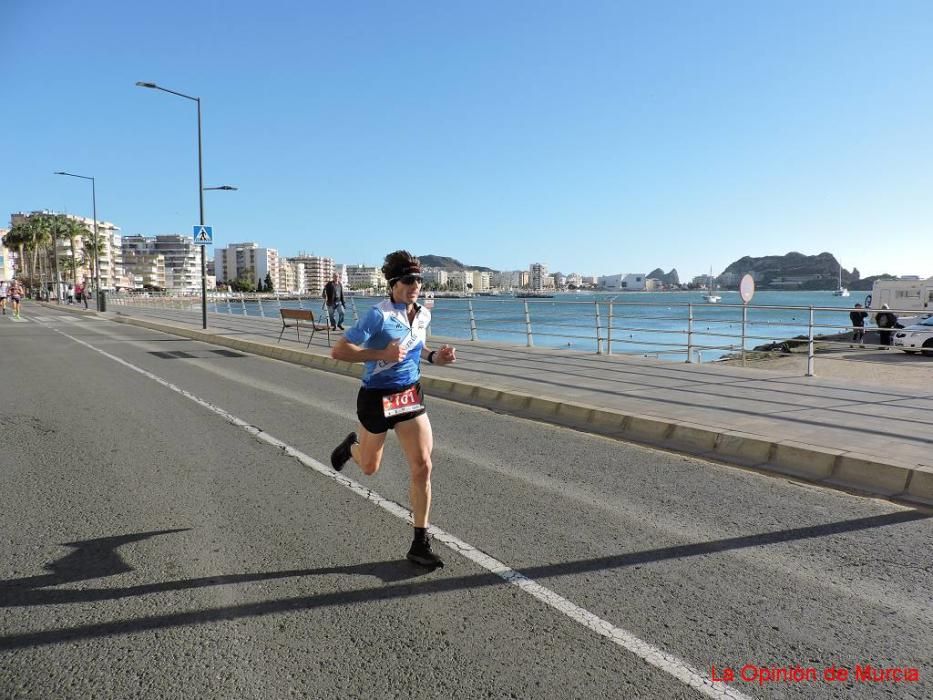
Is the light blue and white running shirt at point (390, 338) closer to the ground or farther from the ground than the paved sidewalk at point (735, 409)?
farther from the ground

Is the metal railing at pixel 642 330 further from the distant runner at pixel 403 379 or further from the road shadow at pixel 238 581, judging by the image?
the distant runner at pixel 403 379

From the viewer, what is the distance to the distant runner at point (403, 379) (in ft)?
12.6

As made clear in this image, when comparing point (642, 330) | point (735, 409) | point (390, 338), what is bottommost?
point (735, 409)

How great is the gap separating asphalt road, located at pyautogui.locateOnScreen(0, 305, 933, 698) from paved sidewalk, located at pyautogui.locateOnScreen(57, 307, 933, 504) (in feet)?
1.74

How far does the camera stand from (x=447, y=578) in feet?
12.3

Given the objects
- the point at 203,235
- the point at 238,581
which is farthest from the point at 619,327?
the point at 203,235

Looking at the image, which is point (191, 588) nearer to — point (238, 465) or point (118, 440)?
point (238, 465)

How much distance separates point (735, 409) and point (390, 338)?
590 cm

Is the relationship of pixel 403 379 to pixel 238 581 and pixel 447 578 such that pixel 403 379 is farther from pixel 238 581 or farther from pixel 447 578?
pixel 238 581

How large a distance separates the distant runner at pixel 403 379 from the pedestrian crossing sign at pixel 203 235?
2252 cm

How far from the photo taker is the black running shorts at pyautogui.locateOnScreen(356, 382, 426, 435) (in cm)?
394

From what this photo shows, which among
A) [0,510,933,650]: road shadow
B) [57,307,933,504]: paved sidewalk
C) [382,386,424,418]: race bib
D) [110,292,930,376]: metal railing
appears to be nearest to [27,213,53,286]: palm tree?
[110,292,930,376]: metal railing

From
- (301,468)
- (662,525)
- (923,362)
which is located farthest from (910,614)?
(923,362)

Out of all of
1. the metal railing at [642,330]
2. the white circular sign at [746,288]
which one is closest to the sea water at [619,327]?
the metal railing at [642,330]
